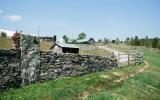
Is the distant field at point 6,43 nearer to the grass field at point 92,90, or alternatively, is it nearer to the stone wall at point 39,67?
the stone wall at point 39,67

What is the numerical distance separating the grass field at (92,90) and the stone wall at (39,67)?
586 millimetres

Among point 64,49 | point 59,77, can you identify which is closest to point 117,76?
point 59,77

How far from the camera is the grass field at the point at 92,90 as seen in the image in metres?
13.6

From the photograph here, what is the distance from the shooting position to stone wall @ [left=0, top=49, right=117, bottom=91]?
1410cm

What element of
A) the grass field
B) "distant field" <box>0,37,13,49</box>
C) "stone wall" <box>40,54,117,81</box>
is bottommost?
the grass field

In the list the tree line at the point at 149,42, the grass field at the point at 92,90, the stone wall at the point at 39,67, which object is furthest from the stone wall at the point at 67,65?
the tree line at the point at 149,42

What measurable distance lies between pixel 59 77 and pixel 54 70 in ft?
2.52

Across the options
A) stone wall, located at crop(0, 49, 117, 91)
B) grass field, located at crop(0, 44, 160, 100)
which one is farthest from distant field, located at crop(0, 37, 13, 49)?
grass field, located at crop(0, 44, 160, 100)

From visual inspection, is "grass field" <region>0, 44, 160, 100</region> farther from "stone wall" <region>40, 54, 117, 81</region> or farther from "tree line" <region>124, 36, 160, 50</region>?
"tree line" <region>124, 36, 160, 50</region>

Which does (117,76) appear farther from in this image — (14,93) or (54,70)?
(14,93)

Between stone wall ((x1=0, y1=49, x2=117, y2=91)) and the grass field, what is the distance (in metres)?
0.59

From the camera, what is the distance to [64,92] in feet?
47.8

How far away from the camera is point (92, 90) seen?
16.2m

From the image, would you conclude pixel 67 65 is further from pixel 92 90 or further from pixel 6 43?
pixel 6 43
